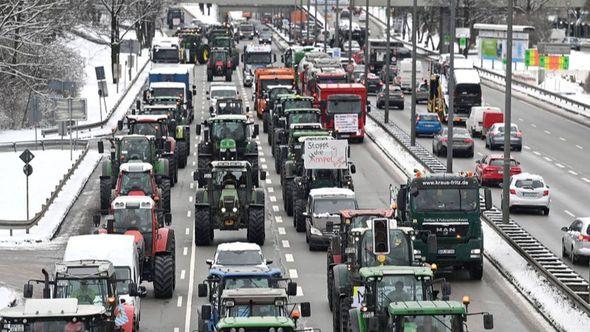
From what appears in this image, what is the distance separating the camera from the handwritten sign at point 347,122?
78375 millimetres

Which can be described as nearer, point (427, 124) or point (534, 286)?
point (534, 286)

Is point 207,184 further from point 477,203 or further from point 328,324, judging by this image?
point 328,324

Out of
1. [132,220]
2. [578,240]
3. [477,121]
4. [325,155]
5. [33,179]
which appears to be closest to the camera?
[132,220]

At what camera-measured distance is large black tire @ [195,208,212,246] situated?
157 feet

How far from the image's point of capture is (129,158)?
55031mm

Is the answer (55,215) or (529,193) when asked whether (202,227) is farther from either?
(529,193)

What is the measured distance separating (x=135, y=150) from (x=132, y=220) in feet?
50.3

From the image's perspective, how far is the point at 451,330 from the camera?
26.3 m

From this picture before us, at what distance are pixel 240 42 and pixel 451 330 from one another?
153 meters

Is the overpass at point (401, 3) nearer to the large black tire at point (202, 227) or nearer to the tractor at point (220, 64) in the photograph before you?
the tractor at point (220, 64)

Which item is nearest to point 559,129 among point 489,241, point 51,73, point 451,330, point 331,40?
point 51,73

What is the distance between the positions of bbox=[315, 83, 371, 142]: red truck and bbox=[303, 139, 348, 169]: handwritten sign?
78.9ft

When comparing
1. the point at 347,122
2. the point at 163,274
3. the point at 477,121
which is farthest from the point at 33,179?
the point at 477,121

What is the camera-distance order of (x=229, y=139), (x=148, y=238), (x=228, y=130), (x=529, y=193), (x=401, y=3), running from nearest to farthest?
(x=148, y=238), (x=529, y=193), (x=229, y=139), (x=228, y=130), (x=401, y=3)
